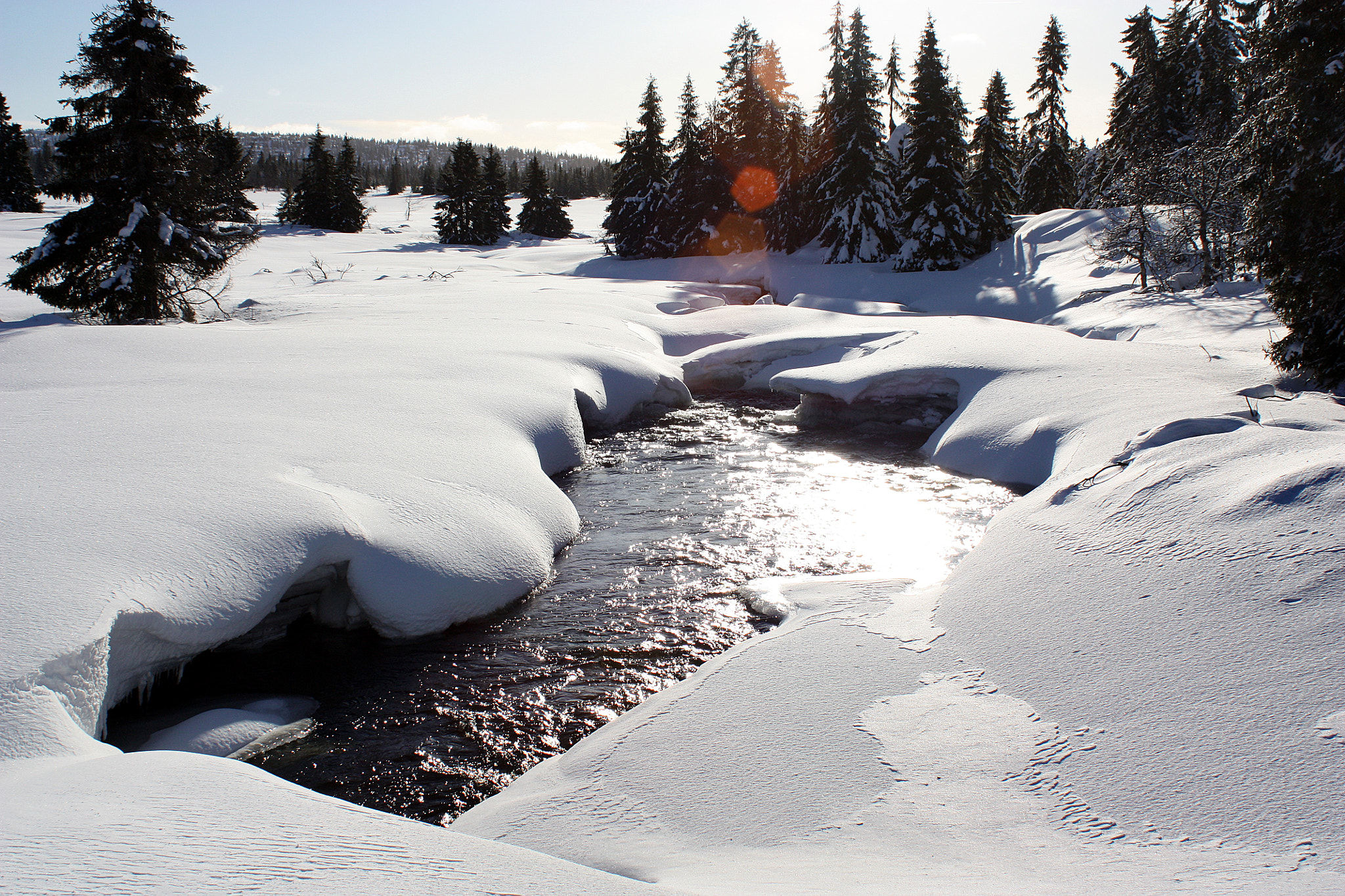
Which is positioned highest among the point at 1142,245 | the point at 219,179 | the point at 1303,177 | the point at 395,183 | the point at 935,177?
the point at 395,183

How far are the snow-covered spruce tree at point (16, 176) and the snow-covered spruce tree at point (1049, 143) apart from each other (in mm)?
53618

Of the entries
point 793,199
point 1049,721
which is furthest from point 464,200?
point 1049,721

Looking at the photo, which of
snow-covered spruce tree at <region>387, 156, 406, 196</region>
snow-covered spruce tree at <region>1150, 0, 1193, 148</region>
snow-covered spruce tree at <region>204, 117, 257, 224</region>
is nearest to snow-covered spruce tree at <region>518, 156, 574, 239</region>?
snow-covered spruce tree at <region>204, 117, 257, 224</region>

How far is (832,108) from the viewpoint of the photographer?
31391 mm

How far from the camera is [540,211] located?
49.2 metres

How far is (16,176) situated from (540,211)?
29.6m

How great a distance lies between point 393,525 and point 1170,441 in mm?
7017

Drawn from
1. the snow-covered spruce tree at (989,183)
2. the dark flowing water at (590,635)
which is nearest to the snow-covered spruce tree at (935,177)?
the snow-covered spruce tree at (989,183)

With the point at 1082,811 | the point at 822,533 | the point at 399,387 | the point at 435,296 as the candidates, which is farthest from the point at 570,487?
the point at 435,296

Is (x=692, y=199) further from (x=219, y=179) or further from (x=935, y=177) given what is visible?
(x=219, y=179)

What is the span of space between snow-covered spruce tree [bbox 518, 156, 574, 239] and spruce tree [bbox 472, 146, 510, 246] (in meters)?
1.60

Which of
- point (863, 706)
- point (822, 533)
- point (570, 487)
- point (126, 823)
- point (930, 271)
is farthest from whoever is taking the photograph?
point (930, 271)

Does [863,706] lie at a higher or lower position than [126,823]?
lower

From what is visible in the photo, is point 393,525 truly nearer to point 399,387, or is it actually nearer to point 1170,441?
point 399,387
